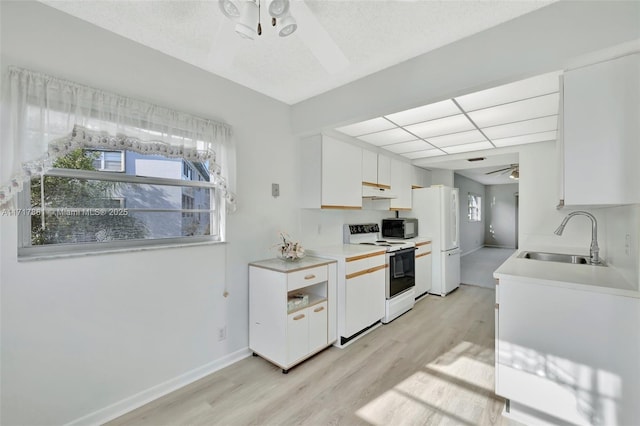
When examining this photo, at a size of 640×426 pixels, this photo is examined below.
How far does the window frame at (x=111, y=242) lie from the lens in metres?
1.63

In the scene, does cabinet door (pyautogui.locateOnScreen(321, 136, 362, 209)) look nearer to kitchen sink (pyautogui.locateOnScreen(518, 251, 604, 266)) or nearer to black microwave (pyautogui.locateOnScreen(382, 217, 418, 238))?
black microwave (pyautogui.locateOnScreen(382, 217, 418, 238))

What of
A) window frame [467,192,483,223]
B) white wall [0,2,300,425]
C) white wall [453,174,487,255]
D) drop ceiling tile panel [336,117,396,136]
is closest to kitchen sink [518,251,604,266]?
drop ceiling tile panel [336,117,396,136]

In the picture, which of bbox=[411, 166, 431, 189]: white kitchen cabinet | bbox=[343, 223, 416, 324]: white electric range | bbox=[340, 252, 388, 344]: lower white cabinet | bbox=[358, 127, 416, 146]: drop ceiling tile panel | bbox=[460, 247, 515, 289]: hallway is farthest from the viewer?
bbox=[460, 247, 515, 289]: hallway

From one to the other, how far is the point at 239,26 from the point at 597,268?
119 inches

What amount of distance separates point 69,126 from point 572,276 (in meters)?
3.35

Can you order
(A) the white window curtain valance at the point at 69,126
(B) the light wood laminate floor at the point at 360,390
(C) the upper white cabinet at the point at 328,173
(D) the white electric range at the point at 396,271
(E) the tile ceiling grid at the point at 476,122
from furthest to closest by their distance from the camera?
(D) the white electric range at the point at 396,271 < (C) the upper white cabinet at the point at 328,173 < (E) the tile ceiling grid at the point at 476,122 < (B) the light wood laminate floor at the point at 360,390 < (A) the white window curtain valance at the point at 69,126

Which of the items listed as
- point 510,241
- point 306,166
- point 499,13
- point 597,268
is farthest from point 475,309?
point 510,241

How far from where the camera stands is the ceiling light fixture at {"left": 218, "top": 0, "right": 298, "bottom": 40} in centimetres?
130

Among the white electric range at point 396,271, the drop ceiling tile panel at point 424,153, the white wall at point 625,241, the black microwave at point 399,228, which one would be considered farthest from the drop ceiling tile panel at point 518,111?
the black microwave at point 399,228

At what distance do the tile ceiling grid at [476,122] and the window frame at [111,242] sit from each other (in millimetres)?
1640

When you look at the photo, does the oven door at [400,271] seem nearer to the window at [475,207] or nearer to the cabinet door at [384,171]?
the cabinet door at [384,171]

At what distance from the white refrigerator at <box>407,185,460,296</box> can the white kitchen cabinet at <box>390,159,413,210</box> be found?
257mm

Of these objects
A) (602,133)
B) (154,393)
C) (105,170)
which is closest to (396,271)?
(602,133)

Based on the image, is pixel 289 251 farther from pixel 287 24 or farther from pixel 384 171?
pixel 384 171
